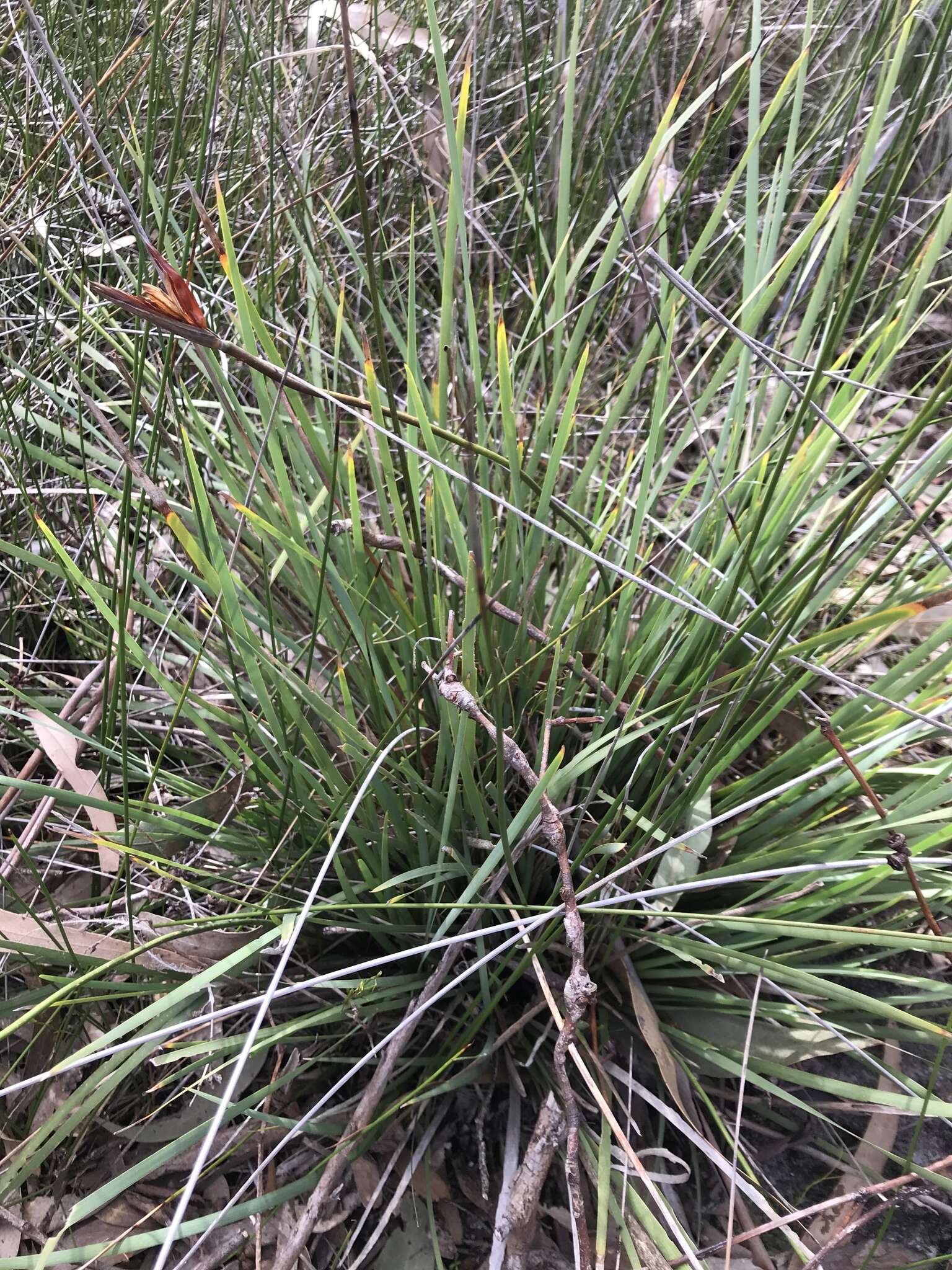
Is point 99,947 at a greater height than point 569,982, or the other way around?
point 569,982

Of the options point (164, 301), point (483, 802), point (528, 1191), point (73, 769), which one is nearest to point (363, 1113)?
point (528, 1191)

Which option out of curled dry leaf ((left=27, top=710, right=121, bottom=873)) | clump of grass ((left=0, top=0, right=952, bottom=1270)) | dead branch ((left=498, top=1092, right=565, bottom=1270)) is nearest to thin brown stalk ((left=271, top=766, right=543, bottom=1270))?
clump of grass ((left=0, top=0, right=952, bottom=1270))

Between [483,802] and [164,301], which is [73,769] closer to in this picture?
[483,802]

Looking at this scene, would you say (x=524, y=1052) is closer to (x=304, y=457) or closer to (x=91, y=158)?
(x=304, y=457)

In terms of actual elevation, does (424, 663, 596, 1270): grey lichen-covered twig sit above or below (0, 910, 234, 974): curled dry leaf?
above

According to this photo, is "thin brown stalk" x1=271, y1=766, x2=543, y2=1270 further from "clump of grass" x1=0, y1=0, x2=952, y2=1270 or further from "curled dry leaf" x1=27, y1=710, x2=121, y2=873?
"curled dry leaf" x1=27, y1=710, x2=121, y2=873

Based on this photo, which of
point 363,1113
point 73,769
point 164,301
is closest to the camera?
point 164,301

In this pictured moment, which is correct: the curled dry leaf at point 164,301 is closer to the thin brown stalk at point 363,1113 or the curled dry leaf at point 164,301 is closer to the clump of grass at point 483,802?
the clump of grass at point 483,802

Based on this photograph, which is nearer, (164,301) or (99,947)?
(164,301)

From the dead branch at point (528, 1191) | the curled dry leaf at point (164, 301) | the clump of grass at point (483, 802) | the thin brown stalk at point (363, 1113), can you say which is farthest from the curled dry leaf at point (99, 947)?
the curled dry leaf at point (164, 301)
